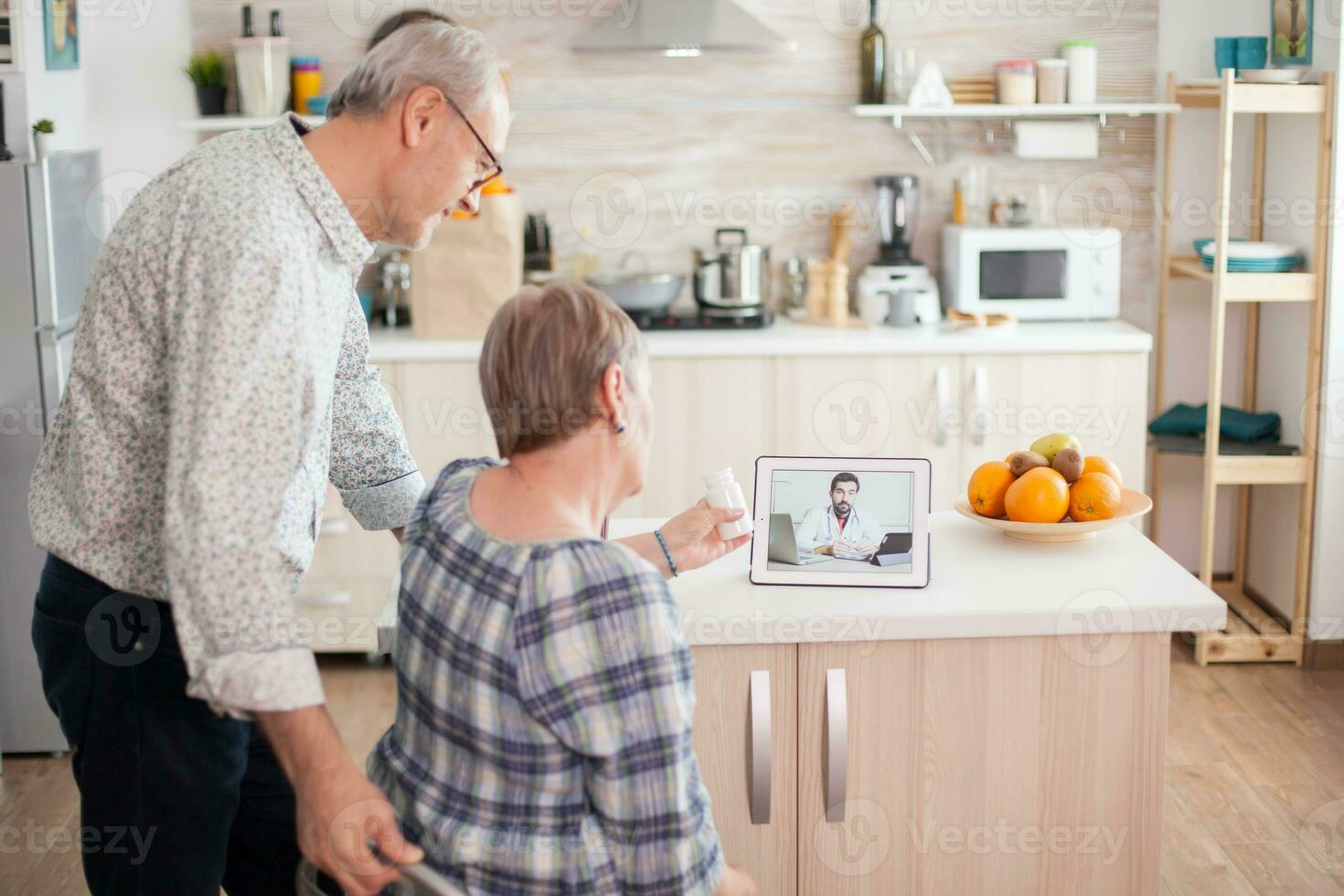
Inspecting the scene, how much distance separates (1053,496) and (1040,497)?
18mm

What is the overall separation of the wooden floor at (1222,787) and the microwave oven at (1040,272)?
1.01 metres

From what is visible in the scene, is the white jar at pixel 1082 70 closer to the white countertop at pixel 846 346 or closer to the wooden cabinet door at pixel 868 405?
the white countertop at pixel 846 346

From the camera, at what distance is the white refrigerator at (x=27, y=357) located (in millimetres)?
3043

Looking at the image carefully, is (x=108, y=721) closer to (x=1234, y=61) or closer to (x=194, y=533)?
(x=194, y=533)

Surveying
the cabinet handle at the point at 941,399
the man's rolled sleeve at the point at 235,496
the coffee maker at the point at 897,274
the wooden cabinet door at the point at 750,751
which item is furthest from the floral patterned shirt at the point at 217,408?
the coffee maker at the point at 897,274

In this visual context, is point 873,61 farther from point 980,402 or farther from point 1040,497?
point 1040,497

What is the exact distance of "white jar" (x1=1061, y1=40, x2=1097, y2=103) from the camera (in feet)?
12.7

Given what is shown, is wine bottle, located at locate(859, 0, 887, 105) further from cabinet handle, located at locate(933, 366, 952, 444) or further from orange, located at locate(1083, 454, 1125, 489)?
orange, located at locate(1083, 454, 1125, 489)

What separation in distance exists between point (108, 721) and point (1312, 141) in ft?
10.9

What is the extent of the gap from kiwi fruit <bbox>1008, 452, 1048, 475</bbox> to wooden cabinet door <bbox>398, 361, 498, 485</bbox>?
186 centimetres

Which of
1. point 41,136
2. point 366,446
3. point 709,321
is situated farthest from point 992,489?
point 41,136

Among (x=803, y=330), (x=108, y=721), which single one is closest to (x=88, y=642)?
(x=108, y=721)

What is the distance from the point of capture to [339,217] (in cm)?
146

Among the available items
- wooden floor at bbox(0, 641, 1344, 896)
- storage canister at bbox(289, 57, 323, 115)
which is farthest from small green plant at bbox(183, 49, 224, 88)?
wooden floor at bbox(0, 641, 1344, 896)
